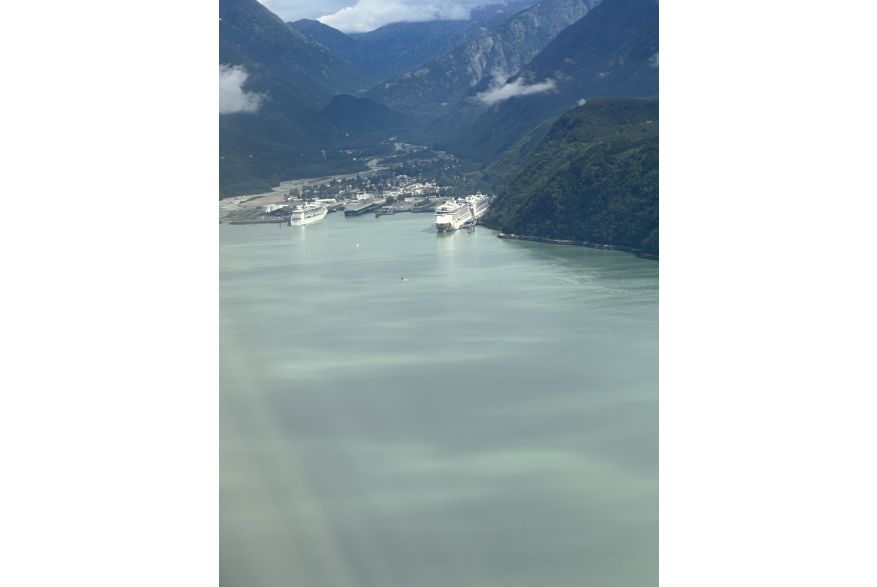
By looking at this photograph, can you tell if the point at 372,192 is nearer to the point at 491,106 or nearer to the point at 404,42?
the point at 491,106

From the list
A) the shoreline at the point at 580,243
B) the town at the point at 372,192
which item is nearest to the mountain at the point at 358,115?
the town at the point at 372,192

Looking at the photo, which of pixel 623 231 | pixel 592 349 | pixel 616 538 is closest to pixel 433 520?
pixel 616 538

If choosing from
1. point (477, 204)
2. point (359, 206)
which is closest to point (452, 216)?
point (477, 204)

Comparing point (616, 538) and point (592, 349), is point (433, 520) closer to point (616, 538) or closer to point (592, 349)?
point (616, 538)

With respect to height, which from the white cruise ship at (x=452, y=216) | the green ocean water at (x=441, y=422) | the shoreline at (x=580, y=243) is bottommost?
the green ocean water at (x=441, y=422)

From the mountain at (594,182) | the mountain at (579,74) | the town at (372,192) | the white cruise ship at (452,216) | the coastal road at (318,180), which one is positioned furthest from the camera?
the mountain at (579,74)

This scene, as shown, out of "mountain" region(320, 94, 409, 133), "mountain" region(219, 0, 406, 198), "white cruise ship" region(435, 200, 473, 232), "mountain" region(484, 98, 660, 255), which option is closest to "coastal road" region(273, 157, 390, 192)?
"mountain" region(219, 0, 406, 198)

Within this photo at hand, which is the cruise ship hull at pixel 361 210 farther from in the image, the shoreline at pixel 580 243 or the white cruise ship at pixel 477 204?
the shoreline at pixel 580 243
